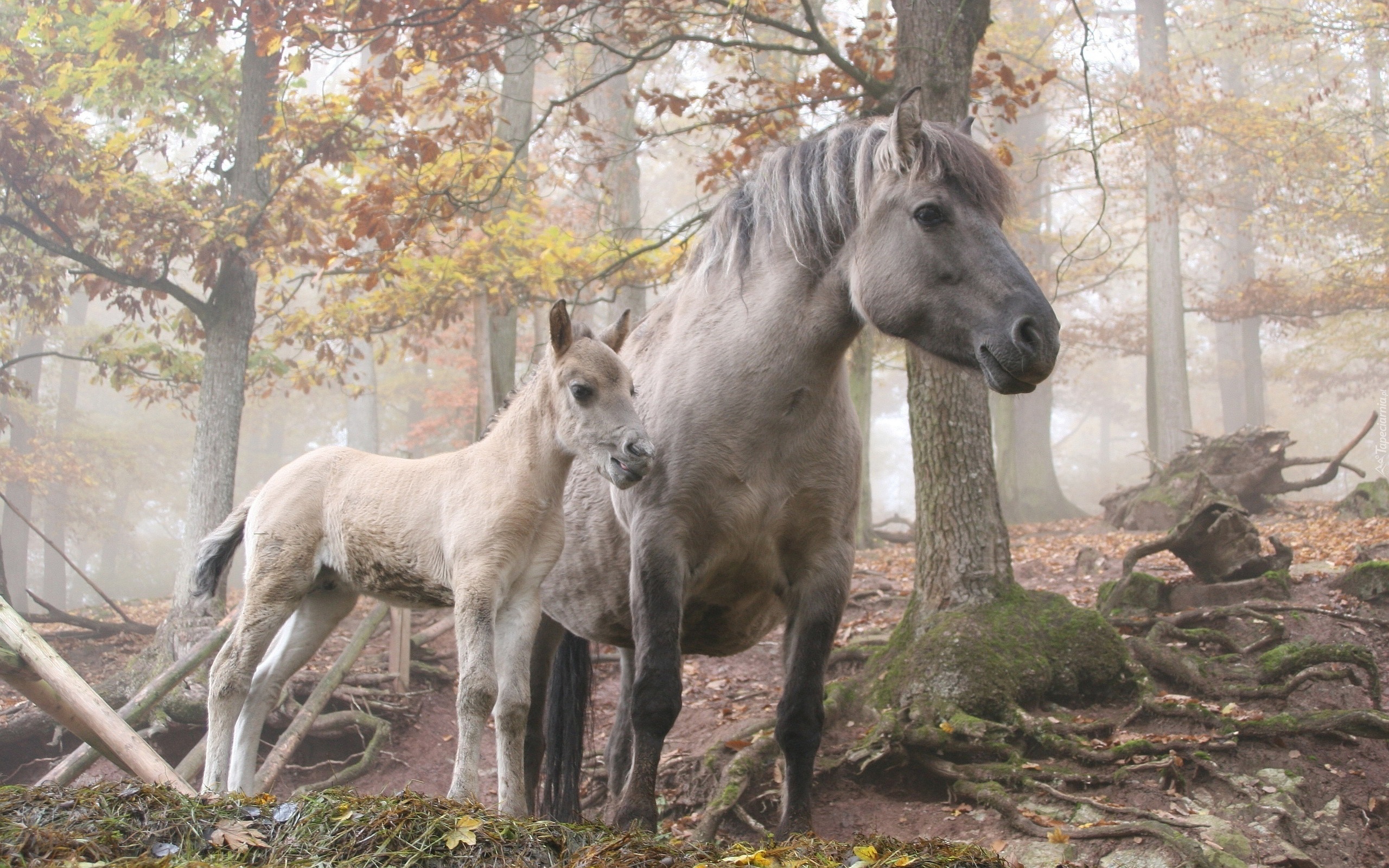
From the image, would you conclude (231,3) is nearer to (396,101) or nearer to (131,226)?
(396,101)

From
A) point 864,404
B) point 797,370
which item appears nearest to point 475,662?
point 797,370

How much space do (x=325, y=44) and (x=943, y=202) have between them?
508cm

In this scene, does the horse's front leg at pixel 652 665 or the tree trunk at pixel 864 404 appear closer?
the horse's front leg at pixel 652 665

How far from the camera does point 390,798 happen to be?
2881mm

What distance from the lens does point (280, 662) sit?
14.1 ft

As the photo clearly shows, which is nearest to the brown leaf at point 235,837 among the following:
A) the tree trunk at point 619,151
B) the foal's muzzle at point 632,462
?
the foal's muzzle at point 632,462

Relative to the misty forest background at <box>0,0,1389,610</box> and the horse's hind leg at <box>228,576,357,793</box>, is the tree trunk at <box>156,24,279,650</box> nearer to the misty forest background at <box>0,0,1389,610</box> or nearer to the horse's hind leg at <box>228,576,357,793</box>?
the misty forest background at <box>0,0,1389,610</box>

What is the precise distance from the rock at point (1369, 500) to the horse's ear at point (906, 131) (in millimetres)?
9754

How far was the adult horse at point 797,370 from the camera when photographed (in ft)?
12.0

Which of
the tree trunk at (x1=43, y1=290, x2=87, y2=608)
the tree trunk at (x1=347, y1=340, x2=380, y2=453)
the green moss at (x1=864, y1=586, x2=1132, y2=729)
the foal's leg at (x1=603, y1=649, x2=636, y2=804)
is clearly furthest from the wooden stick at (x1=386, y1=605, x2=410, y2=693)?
the tree trunk at (x1=43, y1=290, x2=87, y2=608)

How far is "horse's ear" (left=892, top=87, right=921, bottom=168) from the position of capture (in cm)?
371

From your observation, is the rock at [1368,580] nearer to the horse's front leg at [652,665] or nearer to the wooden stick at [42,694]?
the horse's front leg at [652,665]

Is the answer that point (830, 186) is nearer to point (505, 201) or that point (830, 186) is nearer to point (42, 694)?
point (42, 694)

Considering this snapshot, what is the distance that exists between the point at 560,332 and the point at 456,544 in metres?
0.99
